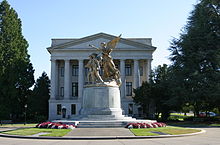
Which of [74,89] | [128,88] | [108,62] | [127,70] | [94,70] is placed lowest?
[74,89]

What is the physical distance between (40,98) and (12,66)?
10.2m

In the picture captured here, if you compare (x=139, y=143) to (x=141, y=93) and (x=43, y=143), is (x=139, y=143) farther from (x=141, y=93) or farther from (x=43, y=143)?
(x=141, y=93)

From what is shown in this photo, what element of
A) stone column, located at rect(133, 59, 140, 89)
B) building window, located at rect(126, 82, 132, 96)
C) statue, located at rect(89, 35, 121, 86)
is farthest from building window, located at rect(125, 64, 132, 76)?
statue, located at rect(89, 35, 121, 86)

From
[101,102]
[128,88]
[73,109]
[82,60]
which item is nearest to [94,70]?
[101,102]

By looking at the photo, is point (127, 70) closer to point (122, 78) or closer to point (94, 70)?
point (122, 78)

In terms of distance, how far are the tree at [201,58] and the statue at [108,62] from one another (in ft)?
51.3

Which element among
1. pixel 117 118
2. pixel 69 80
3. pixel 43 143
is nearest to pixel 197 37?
pixel 117 118

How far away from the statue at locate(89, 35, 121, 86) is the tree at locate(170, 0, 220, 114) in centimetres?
1564

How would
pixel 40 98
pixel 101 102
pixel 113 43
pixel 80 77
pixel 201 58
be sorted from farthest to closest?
pixel 80 77 → pixel 40 98 → pixel 201 58 → pixel 113 43 → pixel 101 102

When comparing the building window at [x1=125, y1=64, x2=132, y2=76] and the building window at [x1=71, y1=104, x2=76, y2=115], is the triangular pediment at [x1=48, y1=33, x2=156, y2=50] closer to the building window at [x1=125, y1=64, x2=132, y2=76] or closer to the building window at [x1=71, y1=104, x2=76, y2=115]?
the building window at [x1=125, y1=64, x2=132, y2=76]

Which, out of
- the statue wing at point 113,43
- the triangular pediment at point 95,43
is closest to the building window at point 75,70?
the triangular pediment at point 95,43

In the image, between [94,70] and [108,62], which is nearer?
[94,70]

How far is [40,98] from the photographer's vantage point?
6041 centimetres

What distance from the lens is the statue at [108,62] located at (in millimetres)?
28281
